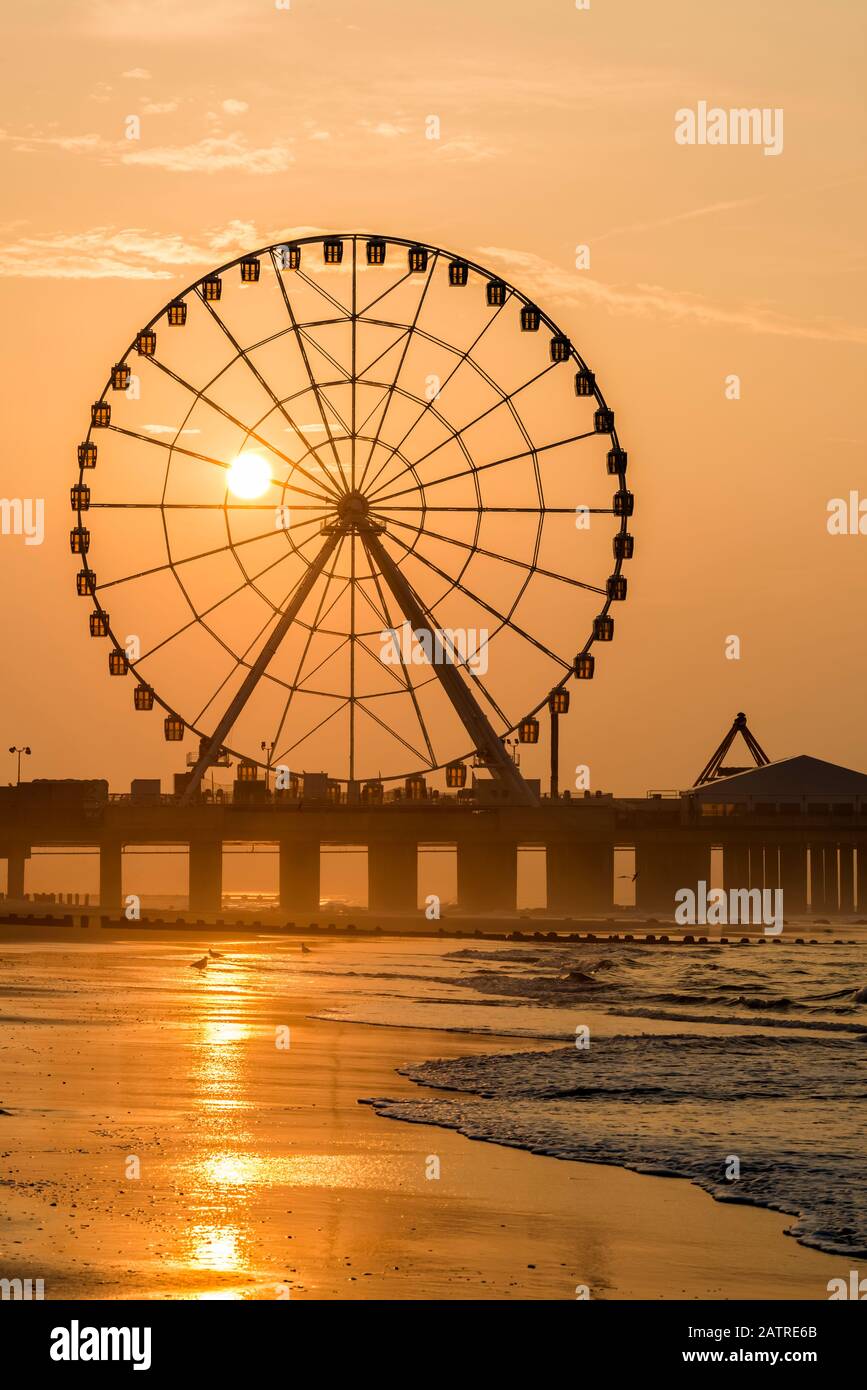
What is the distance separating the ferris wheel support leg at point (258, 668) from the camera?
241 ft

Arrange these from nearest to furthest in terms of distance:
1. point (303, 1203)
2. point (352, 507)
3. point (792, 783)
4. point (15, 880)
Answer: point (303, 1203)
point (352, 507)
point (15, 880)
point (792, 783)

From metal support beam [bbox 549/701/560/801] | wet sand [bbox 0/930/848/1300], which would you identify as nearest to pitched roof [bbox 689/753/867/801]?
metal support beam [bbox 549/701/560/801]

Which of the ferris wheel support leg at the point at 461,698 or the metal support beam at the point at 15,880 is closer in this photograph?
the ferris wheel support leg at the point at 461,698

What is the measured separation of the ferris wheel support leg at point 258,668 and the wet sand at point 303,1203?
50.5m

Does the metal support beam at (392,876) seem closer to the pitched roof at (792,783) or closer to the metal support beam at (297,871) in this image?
the metal support beam at (297,871)

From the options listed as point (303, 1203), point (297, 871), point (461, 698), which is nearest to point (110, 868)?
point (297, 871)

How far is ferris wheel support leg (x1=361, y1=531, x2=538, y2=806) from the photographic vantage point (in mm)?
74312

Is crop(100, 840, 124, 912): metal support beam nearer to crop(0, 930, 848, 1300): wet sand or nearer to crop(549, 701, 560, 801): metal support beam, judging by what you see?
crop(549, 701, 560, 801): metal support beam

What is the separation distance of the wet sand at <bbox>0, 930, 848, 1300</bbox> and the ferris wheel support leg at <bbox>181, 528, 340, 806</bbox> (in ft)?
166

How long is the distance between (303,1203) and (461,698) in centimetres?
6552

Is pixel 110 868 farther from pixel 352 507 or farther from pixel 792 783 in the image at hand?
pixel 792 783

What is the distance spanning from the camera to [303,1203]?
44.8ft

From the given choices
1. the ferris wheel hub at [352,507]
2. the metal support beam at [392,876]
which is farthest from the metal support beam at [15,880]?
the ferris wheel hub at [352,507]

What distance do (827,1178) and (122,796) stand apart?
78352mm
